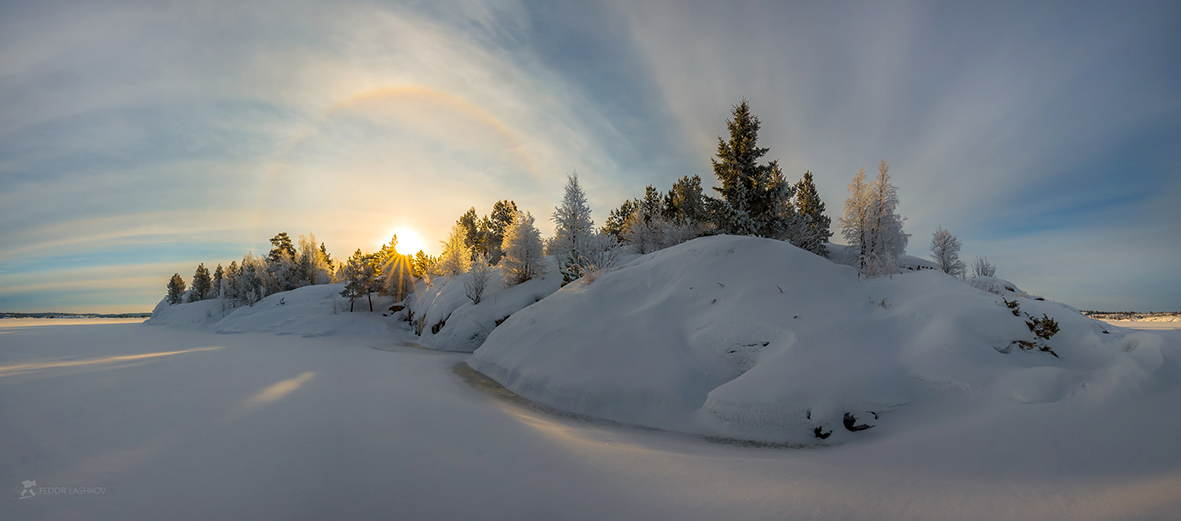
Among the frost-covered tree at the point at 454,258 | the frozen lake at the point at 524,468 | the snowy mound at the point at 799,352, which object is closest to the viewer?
the frozen lake at the point at 524,468

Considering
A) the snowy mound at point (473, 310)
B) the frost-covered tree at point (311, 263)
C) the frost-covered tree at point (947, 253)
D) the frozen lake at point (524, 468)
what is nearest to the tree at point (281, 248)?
the frost-covered tree at point (311, 263)

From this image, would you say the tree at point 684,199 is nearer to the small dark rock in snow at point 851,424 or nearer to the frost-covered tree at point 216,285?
the small dark rock in snow at point 851,424

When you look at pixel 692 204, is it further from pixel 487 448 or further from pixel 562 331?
pixel 487 448

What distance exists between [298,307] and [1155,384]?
36735 millimetres

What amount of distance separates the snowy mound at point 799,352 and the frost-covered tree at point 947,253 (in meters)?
32.9

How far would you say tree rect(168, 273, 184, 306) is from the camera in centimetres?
6084

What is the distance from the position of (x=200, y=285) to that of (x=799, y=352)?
78.6 metres

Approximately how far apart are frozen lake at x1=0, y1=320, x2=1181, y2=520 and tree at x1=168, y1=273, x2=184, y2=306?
81040 mm

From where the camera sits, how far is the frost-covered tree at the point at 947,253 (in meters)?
30.9

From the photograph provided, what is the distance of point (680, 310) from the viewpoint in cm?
816

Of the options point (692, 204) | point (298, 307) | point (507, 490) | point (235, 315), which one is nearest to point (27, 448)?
point (507, 490)

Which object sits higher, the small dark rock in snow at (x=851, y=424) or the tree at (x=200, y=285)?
the tree at (x=200, y=285)

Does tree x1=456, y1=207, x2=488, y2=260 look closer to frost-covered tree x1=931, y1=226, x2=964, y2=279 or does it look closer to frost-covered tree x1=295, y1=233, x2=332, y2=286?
frost-covered tree x1=295, y1=233, x2=332, y2=286

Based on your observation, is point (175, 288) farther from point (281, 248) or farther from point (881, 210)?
point (881, 210)
